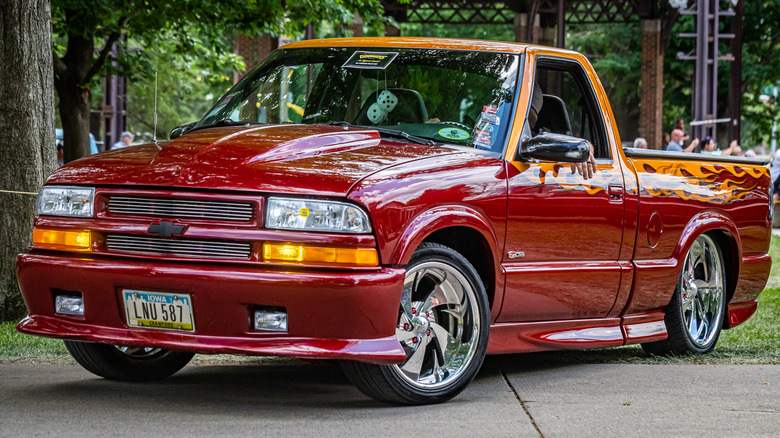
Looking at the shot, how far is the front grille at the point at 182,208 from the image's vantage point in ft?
15.3

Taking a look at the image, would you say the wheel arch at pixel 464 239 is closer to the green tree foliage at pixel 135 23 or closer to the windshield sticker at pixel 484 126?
the windshield sticker at pixel 484 126

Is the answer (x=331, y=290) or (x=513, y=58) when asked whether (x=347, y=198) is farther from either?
(x=513, y=58)

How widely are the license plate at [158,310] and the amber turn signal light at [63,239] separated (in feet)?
1.06

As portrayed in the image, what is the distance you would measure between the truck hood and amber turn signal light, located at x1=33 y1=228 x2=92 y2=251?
23cm

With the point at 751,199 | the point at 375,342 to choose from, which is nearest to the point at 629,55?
the point at 751,199

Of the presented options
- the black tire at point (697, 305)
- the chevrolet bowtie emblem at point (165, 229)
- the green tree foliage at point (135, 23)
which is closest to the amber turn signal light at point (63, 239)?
the chevrolet bowtie emblem at point (165, 229)

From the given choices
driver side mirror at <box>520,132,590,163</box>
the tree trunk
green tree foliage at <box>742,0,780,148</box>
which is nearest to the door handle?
driver side mirror at <box>520,132,590,163</box>

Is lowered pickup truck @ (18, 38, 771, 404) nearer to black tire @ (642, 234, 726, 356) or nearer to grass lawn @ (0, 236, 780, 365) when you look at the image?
black tire @ (642, 234, 726, 356)

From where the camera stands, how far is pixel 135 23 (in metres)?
15.7

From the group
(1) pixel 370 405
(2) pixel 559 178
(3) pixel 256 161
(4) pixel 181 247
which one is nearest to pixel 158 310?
(4) pixel 181 247

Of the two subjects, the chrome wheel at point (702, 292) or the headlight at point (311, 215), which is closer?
the headlight at point (311, 215)

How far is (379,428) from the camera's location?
4684mm

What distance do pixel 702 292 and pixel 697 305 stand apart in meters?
0.10

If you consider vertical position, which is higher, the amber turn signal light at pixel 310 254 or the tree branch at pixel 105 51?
the tree branch at pixel 105 51
